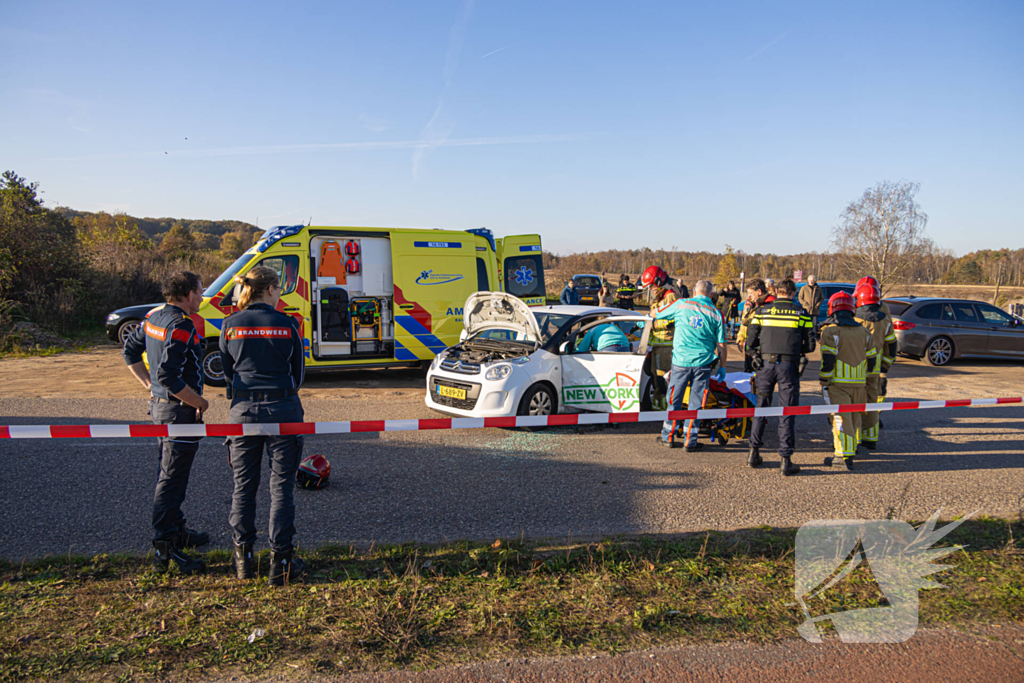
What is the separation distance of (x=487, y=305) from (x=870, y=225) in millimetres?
27758

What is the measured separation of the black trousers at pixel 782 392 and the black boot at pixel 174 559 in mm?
4992

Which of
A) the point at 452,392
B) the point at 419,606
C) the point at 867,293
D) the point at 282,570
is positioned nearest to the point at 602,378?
the point at 452,392

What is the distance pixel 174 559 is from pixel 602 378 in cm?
502

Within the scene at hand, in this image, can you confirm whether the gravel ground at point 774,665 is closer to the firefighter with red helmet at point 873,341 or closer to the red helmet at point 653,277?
the firefighter with red helmet at point 873,341

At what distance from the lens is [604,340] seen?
7.81 metres

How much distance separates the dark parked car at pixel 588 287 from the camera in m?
26.4

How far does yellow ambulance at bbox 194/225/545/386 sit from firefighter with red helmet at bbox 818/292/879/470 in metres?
6.66

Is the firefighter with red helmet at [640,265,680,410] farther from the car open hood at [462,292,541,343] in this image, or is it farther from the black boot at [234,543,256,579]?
the black boot at [234,543,256,579]

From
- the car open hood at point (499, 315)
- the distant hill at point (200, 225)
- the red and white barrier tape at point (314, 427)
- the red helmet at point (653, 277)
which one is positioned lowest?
the red and white barrier tape at point (314, 427)

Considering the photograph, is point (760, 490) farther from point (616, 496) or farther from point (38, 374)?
point (38, 374)

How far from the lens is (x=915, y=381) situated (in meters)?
12.1

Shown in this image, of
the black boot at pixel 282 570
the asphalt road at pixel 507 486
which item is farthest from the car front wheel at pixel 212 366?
the black boot at pixel 282 570

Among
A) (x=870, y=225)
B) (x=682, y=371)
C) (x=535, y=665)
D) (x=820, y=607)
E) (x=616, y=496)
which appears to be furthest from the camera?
(x=870, y=225)

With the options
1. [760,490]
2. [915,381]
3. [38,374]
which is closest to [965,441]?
[760,490]
